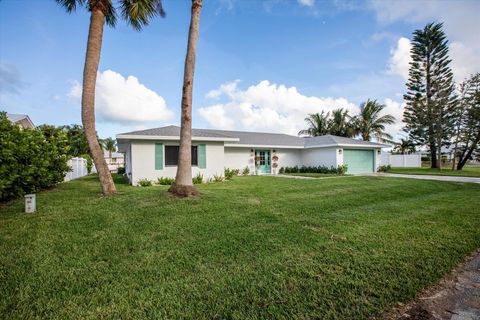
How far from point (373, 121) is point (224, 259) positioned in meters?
31.9

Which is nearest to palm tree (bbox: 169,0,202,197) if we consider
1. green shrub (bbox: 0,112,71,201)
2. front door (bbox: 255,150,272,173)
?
green shrub (bbox: 0,112,71,201)

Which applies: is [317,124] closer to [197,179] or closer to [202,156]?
[202,156]

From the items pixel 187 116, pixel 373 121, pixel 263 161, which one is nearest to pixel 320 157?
pixel 263 161

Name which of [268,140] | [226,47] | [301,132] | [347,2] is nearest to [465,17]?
[347,2]

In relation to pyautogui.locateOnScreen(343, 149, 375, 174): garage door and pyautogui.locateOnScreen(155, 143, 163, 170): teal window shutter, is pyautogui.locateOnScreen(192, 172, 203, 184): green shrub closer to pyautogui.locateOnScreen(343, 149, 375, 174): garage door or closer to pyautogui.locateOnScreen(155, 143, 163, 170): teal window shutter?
pyautogui.locateOnScreen(155, 143, 163, 170): teal window shutter

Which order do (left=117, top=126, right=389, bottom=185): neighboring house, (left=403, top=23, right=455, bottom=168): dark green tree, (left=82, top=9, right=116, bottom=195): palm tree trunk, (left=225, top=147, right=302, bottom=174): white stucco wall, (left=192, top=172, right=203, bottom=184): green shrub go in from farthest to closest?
(left=403, top=23, right=455, bottom=168): dark green tree → (left=225, top=147, right=302, bottom=174): white stucco wall → (left=192, top=172, right=203, bottom=184): green shrub → (left=117, top=126, right=389, bottom=185): neighboring house → (left=82, top=9, right=116, bottom=195): palm tree trunk

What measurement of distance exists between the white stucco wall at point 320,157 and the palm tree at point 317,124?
11.8 metres

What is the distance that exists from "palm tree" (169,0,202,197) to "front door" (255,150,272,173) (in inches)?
484

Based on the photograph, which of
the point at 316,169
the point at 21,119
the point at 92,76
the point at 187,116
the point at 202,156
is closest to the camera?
the point at 187,116

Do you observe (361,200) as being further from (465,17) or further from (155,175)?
(465,17)

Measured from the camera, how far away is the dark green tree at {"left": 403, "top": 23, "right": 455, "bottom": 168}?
24.2 metres

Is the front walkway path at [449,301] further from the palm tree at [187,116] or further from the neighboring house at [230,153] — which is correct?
the neighboring house at [230,153]

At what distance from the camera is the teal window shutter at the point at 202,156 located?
45.5 ft

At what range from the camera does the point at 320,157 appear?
20.2m
